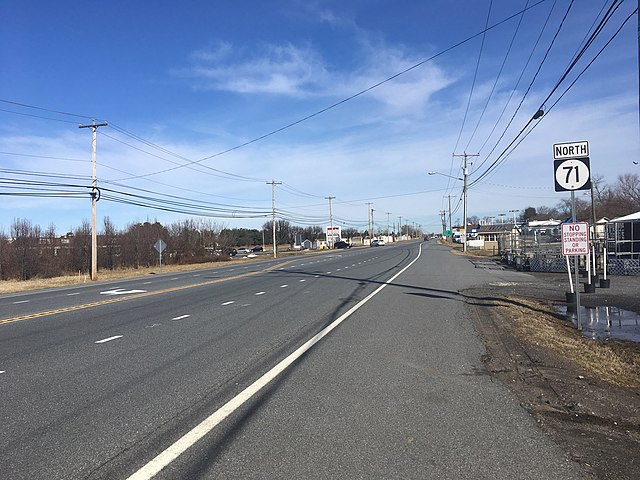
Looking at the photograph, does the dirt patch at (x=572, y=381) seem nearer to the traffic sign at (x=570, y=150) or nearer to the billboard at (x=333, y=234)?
the traffic sign at (x=570, y=150)

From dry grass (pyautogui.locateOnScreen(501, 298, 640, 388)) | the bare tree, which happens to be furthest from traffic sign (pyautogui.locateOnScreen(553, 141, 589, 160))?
the bare tree

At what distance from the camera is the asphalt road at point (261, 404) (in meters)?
4.09

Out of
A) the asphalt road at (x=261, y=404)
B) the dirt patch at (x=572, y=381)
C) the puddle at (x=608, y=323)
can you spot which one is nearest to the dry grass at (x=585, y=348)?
the dirt patch at (x=572, y=381)

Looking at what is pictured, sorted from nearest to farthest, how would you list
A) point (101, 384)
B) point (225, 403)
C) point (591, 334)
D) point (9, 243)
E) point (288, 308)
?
point (225, 403) < point (101, 384) < point (591, 334) < point (288, 308) < point (9, 243)

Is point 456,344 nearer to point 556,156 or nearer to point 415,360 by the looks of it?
point 415,360

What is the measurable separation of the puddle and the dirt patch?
35cm

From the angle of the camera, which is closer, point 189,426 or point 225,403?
point 189,426

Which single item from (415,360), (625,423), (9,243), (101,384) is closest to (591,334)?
(415,360)

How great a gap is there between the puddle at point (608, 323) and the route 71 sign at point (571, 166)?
2896 mm

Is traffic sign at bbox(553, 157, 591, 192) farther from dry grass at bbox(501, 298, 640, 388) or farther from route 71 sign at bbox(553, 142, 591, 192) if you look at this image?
dry grass at bbox(501, 298, 640, 388)

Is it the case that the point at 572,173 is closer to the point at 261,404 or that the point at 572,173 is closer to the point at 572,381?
the point at 572,381

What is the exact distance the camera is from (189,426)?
4.91 metres

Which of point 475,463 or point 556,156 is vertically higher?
point 556,156

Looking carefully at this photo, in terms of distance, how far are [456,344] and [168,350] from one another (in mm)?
4994
